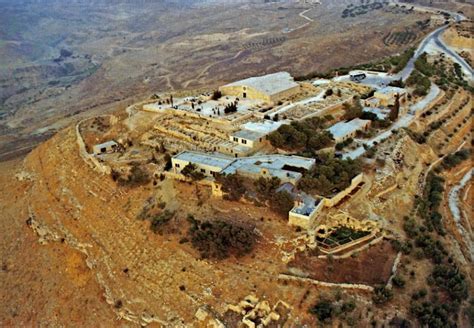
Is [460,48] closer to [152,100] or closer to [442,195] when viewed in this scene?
[442,195]

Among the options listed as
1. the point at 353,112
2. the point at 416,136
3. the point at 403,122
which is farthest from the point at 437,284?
the point at 353,112

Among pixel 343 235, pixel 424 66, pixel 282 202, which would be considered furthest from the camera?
pixel 424 66

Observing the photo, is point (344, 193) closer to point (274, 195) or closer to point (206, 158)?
point (274, 195)

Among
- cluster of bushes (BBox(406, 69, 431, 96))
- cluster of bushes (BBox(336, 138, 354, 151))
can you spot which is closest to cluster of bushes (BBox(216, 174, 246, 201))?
cluster of bushes (BBox(336, 138, 354, 151))

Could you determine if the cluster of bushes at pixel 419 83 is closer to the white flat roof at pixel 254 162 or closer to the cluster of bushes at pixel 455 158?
the cluster of bushes at pixel 455 158

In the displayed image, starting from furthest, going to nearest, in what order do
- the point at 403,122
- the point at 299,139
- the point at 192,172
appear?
the point at 403,122
the point at 299,139
the point at 192,172

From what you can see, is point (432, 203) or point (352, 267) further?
point (432, 203)
